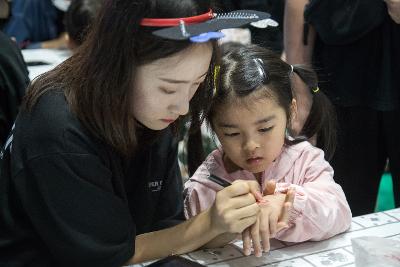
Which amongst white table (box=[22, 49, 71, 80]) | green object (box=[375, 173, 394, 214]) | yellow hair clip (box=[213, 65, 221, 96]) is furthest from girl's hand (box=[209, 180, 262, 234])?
white table (box=[22, 49, 71, 80])

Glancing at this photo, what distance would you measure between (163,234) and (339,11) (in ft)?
2.71

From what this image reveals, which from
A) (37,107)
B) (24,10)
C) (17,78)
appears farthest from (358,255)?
(24,10)

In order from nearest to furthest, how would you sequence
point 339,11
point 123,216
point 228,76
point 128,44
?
point 128,44 → point 123,216 → point 228,76 → point 339,11

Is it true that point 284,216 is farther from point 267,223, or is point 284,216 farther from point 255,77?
point 255,77

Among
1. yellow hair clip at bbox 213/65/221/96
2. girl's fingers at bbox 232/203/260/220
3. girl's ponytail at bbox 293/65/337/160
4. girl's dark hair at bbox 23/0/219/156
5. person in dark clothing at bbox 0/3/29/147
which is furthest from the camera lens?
person in dark clothing at bbox 0/3/29/147

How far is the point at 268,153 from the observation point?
3.89 ft

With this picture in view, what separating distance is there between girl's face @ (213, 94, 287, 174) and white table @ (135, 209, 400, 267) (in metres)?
0.18

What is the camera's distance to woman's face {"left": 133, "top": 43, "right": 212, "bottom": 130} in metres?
0.89

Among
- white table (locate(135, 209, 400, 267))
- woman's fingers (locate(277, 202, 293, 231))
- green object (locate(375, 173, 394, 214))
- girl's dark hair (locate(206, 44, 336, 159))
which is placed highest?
girl's dark hair (locate(206, 44, 336, 159))

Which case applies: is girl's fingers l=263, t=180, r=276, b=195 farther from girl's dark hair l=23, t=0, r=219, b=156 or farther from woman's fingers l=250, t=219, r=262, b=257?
girl's dark hair l=23, t=0, r=219, b=156

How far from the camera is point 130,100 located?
0.92 metres

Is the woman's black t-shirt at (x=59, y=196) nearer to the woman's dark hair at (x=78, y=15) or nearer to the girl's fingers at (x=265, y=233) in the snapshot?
the girl's fingers at (x=265, y=233)

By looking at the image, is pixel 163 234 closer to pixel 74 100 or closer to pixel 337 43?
pixel 74 100

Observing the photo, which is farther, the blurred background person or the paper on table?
the blurred background person
